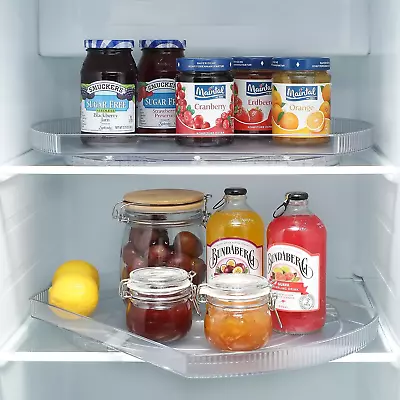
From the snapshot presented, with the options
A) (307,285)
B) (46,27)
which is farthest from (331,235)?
(46,27)

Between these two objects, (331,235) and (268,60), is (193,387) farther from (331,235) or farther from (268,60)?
(268,60)

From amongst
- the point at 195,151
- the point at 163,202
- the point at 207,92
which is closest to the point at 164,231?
the point at 163,202

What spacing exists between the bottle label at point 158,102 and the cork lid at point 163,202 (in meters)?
0.13

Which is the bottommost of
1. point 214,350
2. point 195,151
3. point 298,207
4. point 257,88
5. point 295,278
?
point 214,350

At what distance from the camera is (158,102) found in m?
1.59

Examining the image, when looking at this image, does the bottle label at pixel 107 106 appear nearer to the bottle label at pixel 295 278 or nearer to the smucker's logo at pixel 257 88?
the smucker's logo at pixel 257 88

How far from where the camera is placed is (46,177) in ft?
5.72

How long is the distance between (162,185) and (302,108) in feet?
1.45

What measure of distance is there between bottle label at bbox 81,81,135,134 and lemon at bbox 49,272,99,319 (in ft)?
0.91

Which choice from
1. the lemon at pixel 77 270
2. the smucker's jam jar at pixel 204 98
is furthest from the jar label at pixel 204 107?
the lemon at pixel 77 270

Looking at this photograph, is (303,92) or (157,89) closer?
(303,92)

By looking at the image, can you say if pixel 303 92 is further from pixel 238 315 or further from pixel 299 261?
pixel 238 315

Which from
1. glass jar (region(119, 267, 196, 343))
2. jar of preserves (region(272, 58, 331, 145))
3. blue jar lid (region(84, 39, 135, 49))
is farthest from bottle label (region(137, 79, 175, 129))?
glass jar (region(119, 267, 196, 343))

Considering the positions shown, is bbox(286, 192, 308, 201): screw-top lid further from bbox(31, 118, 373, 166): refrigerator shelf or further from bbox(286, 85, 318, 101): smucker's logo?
bbox(286, 85, 318, 101): smucker's logo
